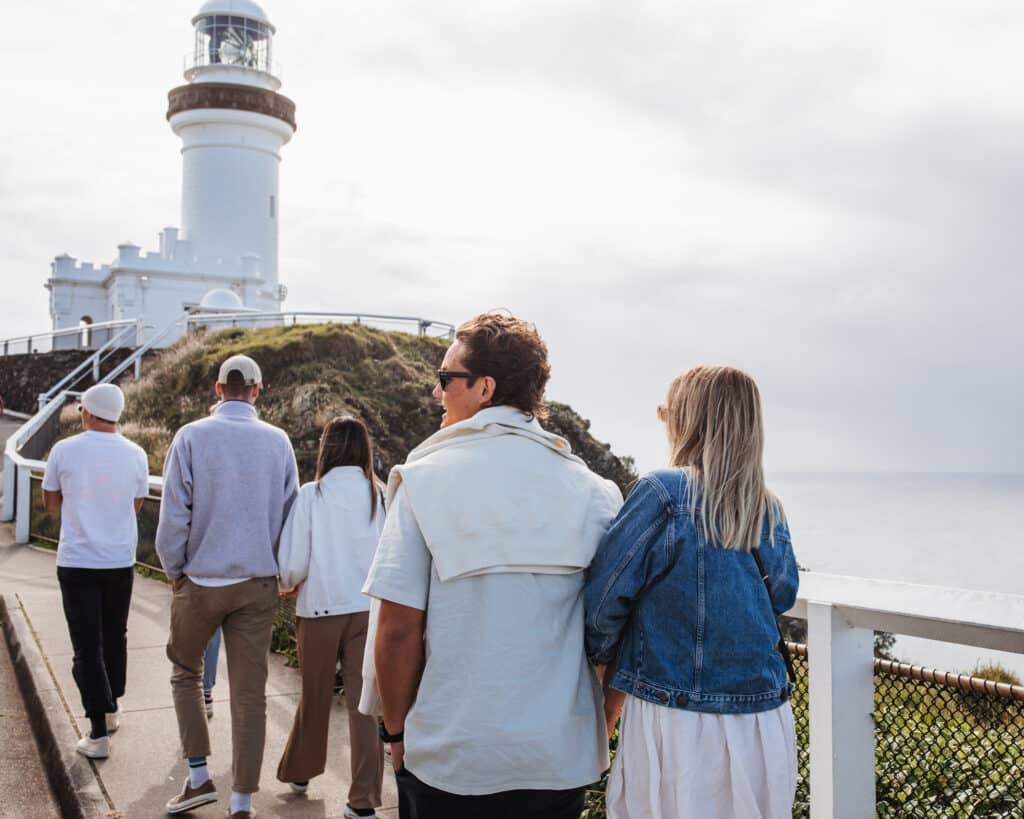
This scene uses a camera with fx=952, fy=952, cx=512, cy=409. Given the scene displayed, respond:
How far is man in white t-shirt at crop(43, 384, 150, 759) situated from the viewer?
5.12m

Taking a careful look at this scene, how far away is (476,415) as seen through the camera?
259 cm

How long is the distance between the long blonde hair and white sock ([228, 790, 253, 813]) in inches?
112

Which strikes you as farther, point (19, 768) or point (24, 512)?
point (24, 512)

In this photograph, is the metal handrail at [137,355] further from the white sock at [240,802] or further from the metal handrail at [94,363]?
the white sock at [240,802]

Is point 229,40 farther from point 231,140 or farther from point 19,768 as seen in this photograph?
point 19,768

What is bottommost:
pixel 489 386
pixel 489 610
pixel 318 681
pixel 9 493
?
pixel 318 681

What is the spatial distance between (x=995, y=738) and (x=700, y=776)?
1555mm

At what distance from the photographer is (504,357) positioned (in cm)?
266

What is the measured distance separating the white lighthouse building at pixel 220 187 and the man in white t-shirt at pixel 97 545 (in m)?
30.8

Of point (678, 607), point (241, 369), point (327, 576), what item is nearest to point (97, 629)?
point (327, 576)

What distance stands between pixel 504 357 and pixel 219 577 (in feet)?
7.92

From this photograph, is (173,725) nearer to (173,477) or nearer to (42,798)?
(42,798)

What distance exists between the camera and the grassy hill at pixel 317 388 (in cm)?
2241

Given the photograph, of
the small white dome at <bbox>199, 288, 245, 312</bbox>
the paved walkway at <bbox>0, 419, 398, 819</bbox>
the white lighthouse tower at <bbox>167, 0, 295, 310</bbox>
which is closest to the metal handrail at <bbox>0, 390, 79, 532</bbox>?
the paved walkway at <bbox>0, 419, 398, 819</bbox>
